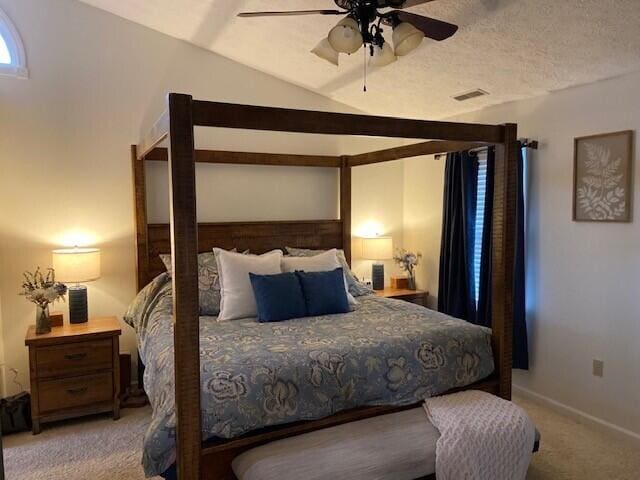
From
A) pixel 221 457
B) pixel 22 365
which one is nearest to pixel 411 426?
pixel 221 457

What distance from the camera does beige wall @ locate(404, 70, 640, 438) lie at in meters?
3.00

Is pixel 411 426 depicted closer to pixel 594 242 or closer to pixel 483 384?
pixel 483 384

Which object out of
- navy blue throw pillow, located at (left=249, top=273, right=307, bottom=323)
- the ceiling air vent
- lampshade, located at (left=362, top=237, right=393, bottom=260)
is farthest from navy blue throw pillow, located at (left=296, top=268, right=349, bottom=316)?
the ceiling air vent

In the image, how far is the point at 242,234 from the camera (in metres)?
4.11

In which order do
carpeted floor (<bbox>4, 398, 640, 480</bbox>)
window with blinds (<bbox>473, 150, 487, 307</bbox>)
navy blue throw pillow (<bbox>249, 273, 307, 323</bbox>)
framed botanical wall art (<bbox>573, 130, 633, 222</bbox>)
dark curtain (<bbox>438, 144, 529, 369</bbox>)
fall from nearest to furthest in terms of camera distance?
1. carpeted floor (<bbox>4, 398, 640, 480</bbox>)
2. framed botanical wall art (<bbox>573, 130, 633, 222</bbox>)
3. navy blue throw pillow (<bbox>249, 273, 307, 323</bbox>)
4. dark curtain (<bbox>438, 144, 529, 369</bbox>)
5. window with blinds (<bbox>473, 150, 487, 307</bbox>)

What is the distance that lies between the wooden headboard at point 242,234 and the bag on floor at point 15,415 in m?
1.08

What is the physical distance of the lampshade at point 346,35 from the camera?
213 cm

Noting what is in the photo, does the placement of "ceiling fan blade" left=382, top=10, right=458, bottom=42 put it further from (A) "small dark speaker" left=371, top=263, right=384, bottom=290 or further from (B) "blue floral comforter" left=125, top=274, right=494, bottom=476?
(A) "small dark speaker" left=371, top=263, right=384, bottom=290

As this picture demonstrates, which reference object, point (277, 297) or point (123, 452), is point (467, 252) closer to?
point (277, 297)

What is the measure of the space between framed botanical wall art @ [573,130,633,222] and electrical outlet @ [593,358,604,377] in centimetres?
92

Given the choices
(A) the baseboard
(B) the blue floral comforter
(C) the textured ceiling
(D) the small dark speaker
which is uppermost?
(C) the textured ceiling

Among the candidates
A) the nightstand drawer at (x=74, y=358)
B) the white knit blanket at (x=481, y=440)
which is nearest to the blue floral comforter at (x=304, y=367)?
the white knit blanket at (x=481, y=440)

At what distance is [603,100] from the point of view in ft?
10.1

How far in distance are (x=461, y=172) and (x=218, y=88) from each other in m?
2.14
